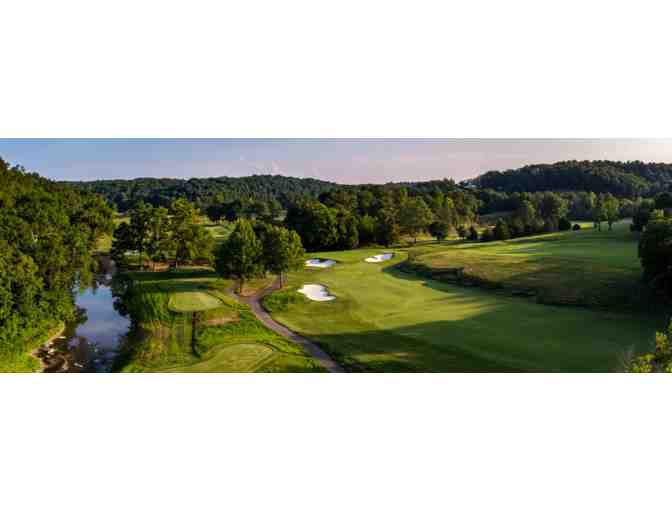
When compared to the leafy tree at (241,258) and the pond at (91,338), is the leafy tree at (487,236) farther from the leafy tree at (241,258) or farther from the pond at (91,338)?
the pond at (91,338)

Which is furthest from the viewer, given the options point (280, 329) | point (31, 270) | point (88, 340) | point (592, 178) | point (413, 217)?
point (592, 178)

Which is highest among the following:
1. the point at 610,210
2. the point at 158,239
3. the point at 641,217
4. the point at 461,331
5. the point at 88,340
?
the point at 610,210

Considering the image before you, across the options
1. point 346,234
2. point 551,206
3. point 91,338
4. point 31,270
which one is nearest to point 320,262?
point 346,234

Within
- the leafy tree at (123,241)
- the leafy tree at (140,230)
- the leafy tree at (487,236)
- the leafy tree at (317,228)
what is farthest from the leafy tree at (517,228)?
the leafy tree at (123,241)

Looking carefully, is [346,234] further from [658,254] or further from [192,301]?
[658,254]
